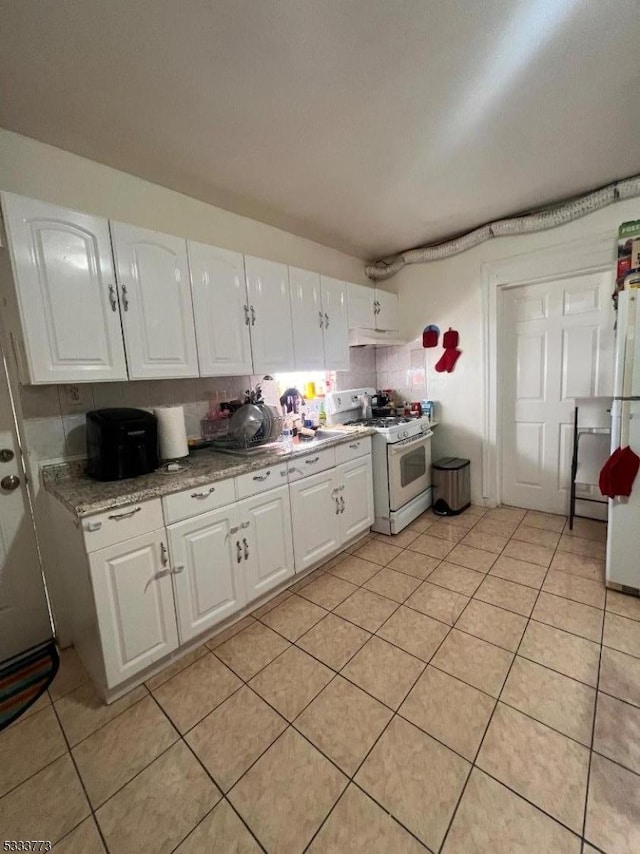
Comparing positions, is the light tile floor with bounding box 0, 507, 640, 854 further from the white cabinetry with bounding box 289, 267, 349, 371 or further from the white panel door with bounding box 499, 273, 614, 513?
the white cabinetry with bounding box 289, 267, 349, 371

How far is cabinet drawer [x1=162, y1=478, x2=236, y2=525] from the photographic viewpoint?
159cm

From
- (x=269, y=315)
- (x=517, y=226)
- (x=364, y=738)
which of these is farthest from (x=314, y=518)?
(x=517, y=226)

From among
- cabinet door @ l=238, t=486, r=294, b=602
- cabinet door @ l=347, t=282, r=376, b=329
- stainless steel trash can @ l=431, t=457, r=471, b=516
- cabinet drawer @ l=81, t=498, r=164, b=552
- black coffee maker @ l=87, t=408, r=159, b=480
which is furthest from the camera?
stainless steel trash can @ l=431, t=457, r=471, b=516

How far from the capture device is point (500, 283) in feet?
Answer: 9.82

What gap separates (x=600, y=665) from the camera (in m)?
1.54

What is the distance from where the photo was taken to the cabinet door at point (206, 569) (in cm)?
164

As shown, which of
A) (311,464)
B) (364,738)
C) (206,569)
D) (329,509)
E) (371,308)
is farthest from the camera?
(371,308)

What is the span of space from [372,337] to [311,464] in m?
1.50

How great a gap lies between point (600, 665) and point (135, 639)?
2.07 meters

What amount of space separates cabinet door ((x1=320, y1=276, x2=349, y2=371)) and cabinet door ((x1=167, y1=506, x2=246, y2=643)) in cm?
154

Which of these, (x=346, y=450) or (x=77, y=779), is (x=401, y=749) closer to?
(x=77, y=779)

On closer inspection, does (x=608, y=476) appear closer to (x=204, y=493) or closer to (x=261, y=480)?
(x=261, y=480)

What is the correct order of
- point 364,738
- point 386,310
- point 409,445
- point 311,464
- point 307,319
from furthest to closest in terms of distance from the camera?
point 386,310 → point 409,445 → point 307,319 → point 311,464 → point 364,738

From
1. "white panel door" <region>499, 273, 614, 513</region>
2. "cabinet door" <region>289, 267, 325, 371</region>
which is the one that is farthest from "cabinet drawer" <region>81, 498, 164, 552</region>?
"white panel door" <region>499, 273, 614, 513</region>
